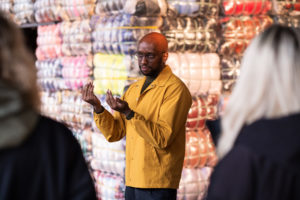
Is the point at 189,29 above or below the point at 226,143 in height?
above

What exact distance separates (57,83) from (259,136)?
13.7 ft

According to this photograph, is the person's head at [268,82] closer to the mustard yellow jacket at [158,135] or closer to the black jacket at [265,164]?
the black jacket at [265,164]

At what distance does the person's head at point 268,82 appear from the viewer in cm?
155

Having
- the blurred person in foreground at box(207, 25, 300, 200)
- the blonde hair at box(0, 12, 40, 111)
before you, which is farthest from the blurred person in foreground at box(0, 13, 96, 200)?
the blurred person in foreground at box(207, 25, 300, 200)

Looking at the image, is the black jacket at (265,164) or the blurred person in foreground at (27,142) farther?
the black jacket at (265,164)

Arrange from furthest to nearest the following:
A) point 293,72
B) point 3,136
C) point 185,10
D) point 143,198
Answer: point 185,10
point 143,198
point 293,72
point 3,136

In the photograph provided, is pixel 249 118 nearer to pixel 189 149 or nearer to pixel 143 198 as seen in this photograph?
pixel 143 198

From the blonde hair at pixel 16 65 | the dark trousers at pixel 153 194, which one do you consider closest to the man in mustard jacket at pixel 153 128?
the dark trousers at pixel 153 194

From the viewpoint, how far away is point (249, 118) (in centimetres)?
159

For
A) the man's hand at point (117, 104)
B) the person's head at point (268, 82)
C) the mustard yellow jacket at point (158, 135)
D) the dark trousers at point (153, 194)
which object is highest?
the person's head at point (268, 82)

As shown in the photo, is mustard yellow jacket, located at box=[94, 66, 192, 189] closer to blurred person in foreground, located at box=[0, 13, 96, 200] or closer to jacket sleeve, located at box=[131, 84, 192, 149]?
jacket sleeve, located at box=[131, 84, 192, 149]

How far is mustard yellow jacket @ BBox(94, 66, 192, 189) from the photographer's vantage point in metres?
2.99

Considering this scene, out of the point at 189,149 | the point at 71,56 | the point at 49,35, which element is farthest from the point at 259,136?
the point at 49,35

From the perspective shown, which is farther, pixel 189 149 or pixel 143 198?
pixel 189 149
